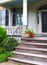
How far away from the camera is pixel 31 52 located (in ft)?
29.8

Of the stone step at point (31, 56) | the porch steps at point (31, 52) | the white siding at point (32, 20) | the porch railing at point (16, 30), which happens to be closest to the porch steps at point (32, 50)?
the porch steps at point (31, 52)

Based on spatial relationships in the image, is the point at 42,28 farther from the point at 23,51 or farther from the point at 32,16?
the point at 23,51

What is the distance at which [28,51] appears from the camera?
927 cm

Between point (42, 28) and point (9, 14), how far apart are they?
13.6 ft

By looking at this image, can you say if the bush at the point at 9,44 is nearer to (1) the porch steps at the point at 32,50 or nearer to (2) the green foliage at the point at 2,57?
(1) the porch steps at the point at 32,50

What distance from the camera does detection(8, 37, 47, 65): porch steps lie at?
7960 mm

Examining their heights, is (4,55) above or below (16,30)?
below

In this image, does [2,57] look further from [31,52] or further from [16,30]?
[16,30]

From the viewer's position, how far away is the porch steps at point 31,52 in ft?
26.1

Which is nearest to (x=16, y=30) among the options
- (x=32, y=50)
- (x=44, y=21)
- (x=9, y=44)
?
(x=9, y=44)

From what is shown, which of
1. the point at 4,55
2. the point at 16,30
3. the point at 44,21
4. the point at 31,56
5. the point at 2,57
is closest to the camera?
the point at 31,56

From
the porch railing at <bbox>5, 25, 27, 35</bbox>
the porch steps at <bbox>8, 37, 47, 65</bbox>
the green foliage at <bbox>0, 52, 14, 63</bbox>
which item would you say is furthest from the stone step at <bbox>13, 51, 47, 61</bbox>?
the porch railing at <bbox>5, 25, 27, 35</bbox>

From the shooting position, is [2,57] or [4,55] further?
[4,55]

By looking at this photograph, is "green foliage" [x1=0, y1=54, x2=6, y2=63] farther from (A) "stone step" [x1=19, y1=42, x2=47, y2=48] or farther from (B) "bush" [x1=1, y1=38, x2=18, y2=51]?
(A) "stone step" [x1=19, y1=42, x2=47, y2=48]
